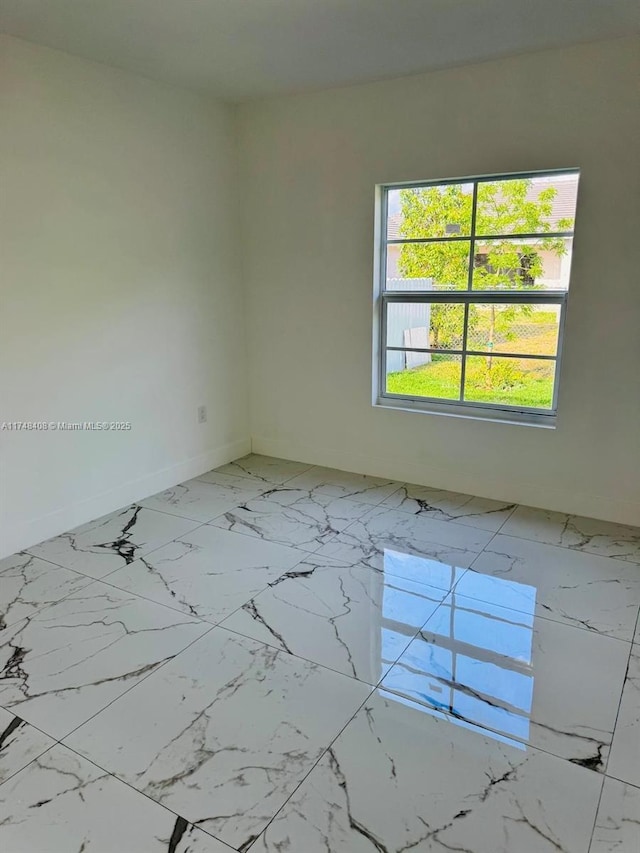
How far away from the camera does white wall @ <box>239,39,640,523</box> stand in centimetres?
282

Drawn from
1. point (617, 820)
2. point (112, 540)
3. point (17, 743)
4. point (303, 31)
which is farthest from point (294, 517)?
point (303, 31)

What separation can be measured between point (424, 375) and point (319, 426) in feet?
2.76

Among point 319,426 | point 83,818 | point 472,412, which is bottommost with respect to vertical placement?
point 83,818

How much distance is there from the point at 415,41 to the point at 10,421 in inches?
104

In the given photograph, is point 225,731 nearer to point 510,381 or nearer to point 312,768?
point 312,768

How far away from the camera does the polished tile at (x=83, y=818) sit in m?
1.39

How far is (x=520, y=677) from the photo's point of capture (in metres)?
1.94

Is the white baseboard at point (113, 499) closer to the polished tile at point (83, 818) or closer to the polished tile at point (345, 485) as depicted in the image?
the polished tile at point (345, 485)

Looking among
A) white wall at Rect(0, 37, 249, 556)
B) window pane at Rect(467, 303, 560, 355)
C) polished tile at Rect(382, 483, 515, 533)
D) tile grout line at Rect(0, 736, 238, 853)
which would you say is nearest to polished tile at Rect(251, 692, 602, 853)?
tile grout line at Rect(0, 736, 238, 853)

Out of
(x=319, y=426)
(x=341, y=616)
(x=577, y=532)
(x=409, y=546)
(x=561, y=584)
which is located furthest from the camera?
(x=319, y=426)

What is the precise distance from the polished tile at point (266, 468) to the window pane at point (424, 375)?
87 centimetres

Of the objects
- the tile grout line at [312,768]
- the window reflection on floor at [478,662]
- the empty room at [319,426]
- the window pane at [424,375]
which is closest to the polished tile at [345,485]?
the empty room at [319,426]

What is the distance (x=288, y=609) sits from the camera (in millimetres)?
2344

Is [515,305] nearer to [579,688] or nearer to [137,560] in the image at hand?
[579,688]
